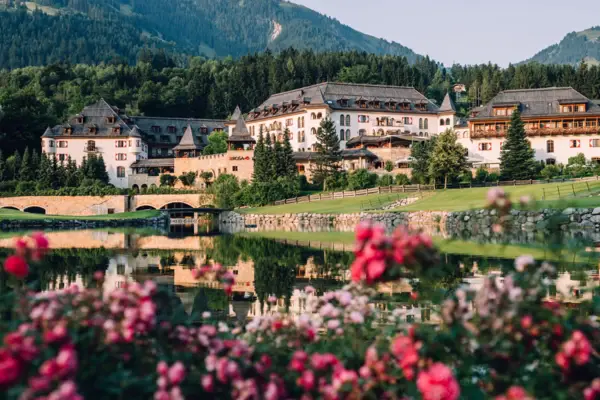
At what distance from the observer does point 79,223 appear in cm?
6209

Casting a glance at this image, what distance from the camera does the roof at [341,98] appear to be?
91375mm

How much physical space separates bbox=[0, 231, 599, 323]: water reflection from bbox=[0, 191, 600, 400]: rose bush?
0.57 m

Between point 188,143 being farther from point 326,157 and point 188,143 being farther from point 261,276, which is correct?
point 261,276

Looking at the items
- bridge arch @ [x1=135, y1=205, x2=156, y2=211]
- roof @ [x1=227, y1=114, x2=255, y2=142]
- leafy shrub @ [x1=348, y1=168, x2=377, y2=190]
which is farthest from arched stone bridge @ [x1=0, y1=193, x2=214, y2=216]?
leafy shrub @ [x1=348, y1=168, x2=377, y2=190]

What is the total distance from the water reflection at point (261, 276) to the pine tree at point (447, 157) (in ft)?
116

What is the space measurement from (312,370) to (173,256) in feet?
72.6

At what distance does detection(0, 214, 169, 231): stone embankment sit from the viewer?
56022 millimetres

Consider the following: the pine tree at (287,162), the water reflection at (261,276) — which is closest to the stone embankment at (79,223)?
the pine tree at (287,162)

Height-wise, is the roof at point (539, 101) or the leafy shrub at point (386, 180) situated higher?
the roof at point (539, 101)

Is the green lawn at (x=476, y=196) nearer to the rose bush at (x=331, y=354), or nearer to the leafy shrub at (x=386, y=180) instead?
the leafy shrub at (x=386, y=180)

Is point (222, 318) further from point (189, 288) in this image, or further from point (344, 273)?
point (344, 273)

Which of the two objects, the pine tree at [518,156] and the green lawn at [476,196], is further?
the pine tree at [518,156]

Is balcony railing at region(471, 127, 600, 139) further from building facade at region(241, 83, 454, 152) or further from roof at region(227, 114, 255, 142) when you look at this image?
roof at region(227, 114, 255, 142)

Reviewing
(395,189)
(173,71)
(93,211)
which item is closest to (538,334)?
(395,189)
